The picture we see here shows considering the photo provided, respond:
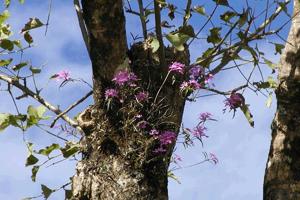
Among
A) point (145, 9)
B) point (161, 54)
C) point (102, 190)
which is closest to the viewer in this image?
point (102, 190)

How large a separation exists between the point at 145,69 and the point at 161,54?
87 millimetres

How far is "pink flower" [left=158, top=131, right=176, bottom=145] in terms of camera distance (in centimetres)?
225

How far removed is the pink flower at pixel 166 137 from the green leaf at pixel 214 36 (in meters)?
0.41

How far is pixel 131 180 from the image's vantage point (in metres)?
2.18

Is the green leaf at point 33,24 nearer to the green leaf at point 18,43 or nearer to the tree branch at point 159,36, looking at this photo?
the green leaf at point 18,43

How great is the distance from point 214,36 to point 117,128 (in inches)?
21.0

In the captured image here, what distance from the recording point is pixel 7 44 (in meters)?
2.65

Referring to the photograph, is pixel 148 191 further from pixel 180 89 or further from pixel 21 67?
pixel 21 67

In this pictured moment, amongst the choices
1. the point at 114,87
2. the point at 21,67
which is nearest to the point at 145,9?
the point at 114,87

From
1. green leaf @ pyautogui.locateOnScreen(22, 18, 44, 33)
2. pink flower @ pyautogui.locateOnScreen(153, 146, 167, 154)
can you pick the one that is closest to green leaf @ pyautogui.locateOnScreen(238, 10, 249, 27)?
pink flower @ pyautogui.locateOnScreen(153, 146, 167, 154)

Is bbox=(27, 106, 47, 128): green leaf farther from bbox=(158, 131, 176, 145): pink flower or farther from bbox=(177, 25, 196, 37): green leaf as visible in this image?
bbox=(177, 25, 196, 37): green leaf

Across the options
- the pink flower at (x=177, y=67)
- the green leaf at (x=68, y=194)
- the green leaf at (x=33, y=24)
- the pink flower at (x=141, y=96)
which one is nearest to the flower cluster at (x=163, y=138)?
the pink flower at (x=141, y=96)

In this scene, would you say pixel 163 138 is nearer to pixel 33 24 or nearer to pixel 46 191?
pixel 46 191

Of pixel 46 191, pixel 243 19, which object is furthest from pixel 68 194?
pixel 243 19
